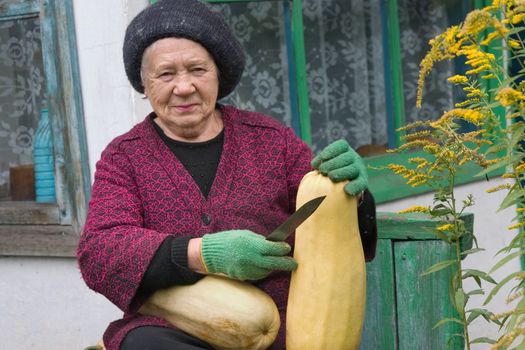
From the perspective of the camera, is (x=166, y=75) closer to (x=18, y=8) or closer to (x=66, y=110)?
(x=66, y=110)

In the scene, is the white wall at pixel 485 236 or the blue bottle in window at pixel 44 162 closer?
the blue bottle in window at pixel 44 162

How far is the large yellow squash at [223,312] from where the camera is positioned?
2.50 metres

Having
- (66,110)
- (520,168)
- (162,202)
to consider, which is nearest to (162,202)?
(162,202)

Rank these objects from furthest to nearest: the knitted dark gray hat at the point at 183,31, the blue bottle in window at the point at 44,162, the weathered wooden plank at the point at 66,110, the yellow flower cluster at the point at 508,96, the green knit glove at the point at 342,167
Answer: the blue bottle in window at the point at 44,162, the weathered wooden plank at the point at 66,110, the knitted dark gray hat at the point at 183,31, the green knit glove at the point at 342,167, the yellow flower cluster at the point at 508,96

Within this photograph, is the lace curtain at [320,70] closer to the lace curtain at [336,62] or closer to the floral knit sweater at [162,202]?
the lace curtain at [336,62]

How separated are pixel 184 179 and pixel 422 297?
793mm

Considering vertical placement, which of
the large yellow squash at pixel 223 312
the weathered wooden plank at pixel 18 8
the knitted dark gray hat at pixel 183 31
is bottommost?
the large yellow squash at pixel 223 312

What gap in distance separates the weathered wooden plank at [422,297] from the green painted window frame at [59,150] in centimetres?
148

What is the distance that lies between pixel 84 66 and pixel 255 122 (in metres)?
1.09

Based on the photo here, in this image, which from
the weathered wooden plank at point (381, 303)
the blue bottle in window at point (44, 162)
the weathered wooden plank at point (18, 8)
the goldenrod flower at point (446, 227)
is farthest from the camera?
the blue bottle in window at point (44, 162)

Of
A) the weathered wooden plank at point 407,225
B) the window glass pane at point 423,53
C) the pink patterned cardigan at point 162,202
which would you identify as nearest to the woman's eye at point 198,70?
the pink patterned cardigan at point 162,202

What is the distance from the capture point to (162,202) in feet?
9.02

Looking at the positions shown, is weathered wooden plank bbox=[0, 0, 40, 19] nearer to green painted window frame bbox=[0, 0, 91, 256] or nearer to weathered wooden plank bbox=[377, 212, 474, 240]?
green painted window frame bbox=[0, 0, 91, 256]

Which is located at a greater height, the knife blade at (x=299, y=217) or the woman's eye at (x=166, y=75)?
the woman's eye at (x=166, y=75)
